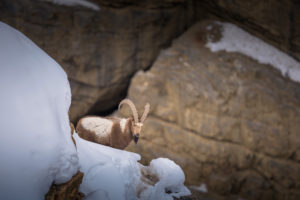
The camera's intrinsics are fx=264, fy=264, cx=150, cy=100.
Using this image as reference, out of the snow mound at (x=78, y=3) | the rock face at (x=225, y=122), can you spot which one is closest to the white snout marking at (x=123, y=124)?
the rock face at (x=225, y=122)

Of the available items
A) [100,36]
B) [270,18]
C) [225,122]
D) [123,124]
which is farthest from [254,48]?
[123,124]

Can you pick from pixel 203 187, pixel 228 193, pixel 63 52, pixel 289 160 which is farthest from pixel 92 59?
pixel 289 160

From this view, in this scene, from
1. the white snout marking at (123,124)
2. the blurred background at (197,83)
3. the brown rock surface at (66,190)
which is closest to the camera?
the brown rock surface at (66,190)

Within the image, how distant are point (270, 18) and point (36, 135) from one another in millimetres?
7708

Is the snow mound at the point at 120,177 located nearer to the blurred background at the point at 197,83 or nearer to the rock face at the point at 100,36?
the blurred background at the point at 197,83

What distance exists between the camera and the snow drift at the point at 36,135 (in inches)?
78.1

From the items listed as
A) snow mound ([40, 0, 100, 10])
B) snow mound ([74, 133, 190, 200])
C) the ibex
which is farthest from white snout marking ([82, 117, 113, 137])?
snow mound ([40, 0, 100, 10])

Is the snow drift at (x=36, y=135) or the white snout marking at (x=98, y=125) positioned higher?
the snow drift at (x=36, y=135)

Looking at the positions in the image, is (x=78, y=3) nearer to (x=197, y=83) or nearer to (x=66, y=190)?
(x=197, y=83)

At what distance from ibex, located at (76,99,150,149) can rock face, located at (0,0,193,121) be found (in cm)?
303

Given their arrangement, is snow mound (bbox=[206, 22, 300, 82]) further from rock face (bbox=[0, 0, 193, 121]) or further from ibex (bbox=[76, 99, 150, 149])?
ibex (bbox=[76, 99, 150, 149])

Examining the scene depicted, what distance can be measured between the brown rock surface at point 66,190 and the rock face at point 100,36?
5.65 m

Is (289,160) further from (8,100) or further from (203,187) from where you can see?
(8,100)

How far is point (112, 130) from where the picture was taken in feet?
17.0
